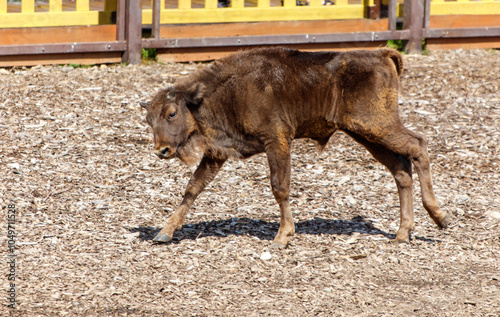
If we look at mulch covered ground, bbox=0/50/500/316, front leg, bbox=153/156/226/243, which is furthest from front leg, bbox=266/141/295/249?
front leg, bbox=153/156/226/243

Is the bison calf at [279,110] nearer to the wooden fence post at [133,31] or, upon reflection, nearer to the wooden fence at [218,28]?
the wooden fence post at [133,31]

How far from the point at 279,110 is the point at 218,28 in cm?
527

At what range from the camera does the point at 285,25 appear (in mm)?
11258

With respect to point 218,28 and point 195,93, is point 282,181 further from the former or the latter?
point 218,28

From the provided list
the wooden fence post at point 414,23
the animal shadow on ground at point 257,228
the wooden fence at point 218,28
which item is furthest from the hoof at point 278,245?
the wooden fence post at point 414,23

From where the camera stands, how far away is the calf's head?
19.4 ft

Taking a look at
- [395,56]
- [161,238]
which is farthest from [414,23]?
[161,238]

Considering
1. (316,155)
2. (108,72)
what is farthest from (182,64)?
(316,155)

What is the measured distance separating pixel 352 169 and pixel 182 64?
4000mm

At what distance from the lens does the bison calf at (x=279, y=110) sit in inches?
234

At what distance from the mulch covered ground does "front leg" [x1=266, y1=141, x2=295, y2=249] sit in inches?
5.0

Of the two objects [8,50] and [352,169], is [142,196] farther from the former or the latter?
[8,50]

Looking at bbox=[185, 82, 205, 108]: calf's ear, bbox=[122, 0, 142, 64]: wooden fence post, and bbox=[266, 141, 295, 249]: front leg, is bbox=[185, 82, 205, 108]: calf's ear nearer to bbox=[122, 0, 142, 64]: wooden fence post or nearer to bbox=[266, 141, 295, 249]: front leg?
bbox=[266, 141, 295, 249]: front leg

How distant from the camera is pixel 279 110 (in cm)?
595
